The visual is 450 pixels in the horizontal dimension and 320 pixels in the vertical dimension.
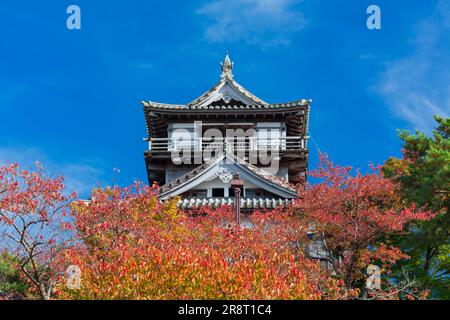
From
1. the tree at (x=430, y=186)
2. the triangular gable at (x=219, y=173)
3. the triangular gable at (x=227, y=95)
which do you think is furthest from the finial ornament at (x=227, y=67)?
the tree at (x=430, y=186)

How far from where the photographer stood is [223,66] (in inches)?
1293

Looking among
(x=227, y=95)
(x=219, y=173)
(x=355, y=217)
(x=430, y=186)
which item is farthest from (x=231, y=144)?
(x=430, y=186)

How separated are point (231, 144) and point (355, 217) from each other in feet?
41.0

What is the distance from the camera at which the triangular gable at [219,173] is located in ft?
70.4

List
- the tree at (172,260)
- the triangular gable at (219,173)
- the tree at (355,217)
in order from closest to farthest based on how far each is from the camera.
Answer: the tree at (172,260) → the tree at (355,217) → the triangular gable at (219,173)

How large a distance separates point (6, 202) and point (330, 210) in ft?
32.3

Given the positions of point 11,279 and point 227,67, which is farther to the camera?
point 227,67

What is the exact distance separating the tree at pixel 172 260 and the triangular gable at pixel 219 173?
4228mm

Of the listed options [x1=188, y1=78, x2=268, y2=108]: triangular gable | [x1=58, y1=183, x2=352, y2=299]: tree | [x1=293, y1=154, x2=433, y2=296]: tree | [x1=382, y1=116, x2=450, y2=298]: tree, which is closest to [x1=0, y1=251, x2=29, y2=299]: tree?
[x1=58, y1=183, x2=352, y2=299]: tree

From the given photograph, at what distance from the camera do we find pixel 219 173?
22.7 metres

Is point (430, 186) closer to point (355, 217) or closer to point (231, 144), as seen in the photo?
point (355, 217)

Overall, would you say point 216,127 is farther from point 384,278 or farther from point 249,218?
point 384,278

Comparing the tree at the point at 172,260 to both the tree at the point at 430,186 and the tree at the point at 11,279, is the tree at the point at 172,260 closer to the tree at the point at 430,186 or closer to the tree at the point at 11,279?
the tree at the point at 430,186
